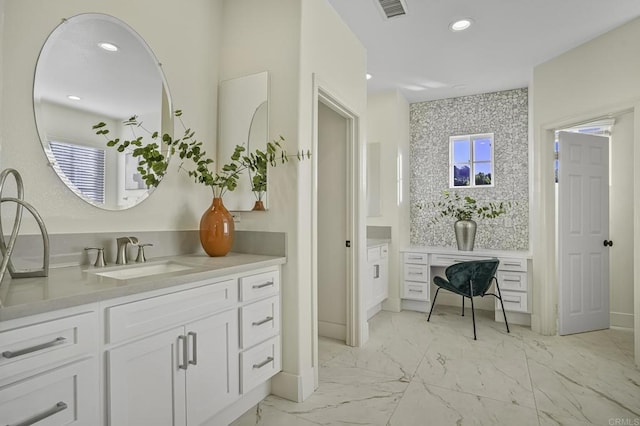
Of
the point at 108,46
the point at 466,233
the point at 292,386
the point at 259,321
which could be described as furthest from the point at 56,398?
the point at 466,233

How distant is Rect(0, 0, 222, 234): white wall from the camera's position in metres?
1.50

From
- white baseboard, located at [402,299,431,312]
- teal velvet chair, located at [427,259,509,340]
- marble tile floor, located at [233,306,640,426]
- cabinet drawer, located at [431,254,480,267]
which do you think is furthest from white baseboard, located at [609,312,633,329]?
white baseboard, located at [402,299,431,312]

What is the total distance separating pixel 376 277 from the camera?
396cm

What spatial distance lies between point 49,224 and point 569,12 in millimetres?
3852

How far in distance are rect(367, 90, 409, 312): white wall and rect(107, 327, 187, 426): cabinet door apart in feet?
10.6

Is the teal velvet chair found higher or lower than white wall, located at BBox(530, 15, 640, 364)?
lower

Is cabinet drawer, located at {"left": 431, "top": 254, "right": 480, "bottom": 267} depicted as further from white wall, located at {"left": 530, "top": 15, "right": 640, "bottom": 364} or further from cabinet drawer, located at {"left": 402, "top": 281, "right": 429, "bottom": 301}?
white wall, located at {"left": 530, "top": 15, "right": 640, "bottom": 364}

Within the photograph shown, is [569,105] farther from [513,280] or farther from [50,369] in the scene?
[50,369]

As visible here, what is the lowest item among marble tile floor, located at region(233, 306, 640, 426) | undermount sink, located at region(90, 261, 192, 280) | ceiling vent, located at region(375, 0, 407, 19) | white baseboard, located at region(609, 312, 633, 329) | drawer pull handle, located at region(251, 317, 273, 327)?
marble tile floor, located at region(233, 306, 640, 426)

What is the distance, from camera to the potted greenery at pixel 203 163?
1978 mm

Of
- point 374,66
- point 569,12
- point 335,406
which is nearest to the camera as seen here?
point 335,406

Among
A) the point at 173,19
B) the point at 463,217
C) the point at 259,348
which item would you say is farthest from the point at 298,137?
the point at 463,217

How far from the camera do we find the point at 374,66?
3.79 m

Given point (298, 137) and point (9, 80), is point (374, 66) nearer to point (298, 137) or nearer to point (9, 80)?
point (298, 137)
